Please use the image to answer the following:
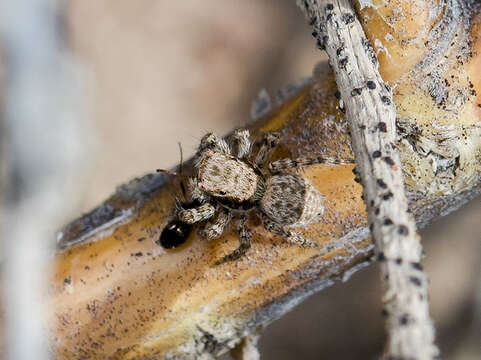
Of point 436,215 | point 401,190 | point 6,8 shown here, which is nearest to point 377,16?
point 401,190

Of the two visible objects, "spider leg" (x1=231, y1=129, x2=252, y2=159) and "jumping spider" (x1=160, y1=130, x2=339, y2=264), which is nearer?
"jumping spider" (x1=160, y1=130, x2=339, y2=264)

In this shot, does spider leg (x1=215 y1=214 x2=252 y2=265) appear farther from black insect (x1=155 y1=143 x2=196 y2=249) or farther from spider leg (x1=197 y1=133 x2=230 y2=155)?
spider leg (x1=197 y1=133 x2=230 y2=155)

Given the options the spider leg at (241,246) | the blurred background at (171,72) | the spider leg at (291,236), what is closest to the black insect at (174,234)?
the spider leg at (241,246)

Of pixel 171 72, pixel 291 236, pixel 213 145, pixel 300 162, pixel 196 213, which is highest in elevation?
pixel 171 72

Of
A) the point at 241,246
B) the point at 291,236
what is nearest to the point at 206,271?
the point at 241,246

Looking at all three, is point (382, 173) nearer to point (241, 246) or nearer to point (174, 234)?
point (241, 246)

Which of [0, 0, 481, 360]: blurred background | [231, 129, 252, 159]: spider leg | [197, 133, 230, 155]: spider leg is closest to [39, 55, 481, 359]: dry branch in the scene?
[231, 129, 252, 159]: spider leg
